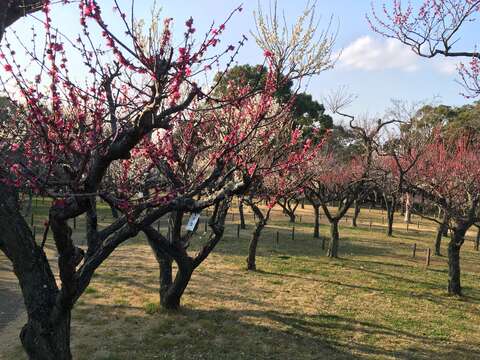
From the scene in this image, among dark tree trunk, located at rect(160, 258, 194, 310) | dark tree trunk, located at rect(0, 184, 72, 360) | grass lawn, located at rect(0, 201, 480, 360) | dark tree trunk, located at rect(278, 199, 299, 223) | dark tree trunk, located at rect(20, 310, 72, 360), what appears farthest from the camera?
dark tree trunk, located at rect(278, 199, 299, 223)

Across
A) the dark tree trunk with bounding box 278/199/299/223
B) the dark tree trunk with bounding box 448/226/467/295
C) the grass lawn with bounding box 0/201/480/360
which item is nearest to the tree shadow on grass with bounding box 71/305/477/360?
the grass lawn with bounding box 0/201/480/360

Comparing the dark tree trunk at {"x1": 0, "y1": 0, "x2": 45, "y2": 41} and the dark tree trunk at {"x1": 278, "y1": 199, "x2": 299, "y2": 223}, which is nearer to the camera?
the dark tree trunk at {"x1": 0, "y1": 0, "x2": 45, "y2": 41}

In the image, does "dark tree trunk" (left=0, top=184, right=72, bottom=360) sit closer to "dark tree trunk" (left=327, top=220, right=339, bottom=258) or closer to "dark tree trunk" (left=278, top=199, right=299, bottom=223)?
"dark tree trunk" (left=327, top=220, right=339, bottom=258)

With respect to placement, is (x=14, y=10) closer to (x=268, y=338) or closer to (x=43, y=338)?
(x=43, y=338)

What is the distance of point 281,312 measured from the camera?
10.4 meters

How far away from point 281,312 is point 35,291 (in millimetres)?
6888

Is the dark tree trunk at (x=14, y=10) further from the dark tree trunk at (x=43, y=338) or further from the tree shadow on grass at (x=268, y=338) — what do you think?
the tree shadow on grass at (x=268, y=338)

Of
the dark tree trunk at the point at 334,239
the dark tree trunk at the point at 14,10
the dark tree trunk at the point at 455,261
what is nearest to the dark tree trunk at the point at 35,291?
the dark tree trunk at the point at 14,10

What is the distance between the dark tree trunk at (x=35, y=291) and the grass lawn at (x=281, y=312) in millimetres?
2726

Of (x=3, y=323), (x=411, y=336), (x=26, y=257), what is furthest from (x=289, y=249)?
(x=26, y=257)

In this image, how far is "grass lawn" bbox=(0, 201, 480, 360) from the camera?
319 inches

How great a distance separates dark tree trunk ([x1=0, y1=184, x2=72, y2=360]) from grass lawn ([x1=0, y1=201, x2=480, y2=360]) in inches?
107

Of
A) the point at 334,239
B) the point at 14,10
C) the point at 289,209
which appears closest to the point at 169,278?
the point at 14,10

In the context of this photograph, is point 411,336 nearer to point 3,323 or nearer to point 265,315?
point 265,315
